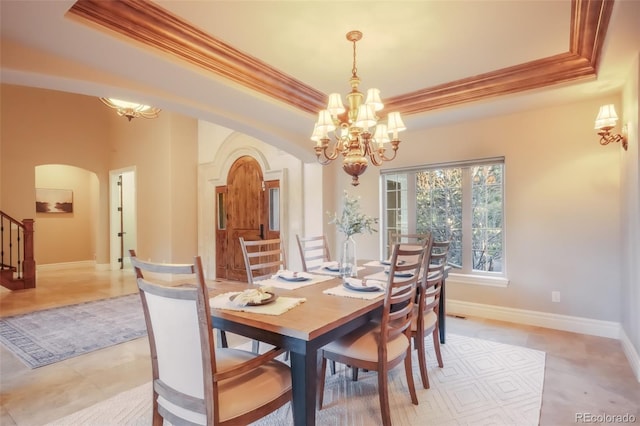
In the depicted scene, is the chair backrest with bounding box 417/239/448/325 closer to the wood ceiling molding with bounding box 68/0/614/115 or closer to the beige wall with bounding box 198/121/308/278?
the wood ceiling molding with bounding box 68/0/614/115

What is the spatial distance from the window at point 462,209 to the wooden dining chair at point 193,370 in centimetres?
338

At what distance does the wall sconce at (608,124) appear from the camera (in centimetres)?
292

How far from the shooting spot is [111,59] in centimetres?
A: 246

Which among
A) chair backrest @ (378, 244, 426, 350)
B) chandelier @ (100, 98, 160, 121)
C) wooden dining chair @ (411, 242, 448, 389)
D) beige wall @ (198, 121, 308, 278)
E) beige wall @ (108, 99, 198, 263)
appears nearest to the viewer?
chair backrest @ (378, 244, 426, 350)

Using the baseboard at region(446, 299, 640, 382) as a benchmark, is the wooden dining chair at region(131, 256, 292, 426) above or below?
above

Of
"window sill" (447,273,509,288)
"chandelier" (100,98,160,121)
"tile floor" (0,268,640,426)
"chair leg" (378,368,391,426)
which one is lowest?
"tile floor" (0,268,640,426)

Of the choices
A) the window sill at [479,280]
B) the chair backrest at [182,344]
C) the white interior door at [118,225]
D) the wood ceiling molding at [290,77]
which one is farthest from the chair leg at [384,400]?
the white interior door at [118,225]

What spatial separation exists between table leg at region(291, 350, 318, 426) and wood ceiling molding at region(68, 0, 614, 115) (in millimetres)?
2346

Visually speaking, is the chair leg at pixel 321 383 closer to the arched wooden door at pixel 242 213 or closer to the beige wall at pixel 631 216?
the beige wall at pixel 631 216

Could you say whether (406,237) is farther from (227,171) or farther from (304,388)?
(227,171)

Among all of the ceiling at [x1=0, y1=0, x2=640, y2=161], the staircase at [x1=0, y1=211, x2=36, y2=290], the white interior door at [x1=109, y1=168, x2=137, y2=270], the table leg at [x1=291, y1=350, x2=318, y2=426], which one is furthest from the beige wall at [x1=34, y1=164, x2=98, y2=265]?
the table leg at [x1=291, y1=350, x2=318, y2=426]

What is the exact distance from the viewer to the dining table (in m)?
1.48

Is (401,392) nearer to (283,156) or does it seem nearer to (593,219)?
(593,219)

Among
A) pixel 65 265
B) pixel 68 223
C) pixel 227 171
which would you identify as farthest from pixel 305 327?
pixel 68 223
